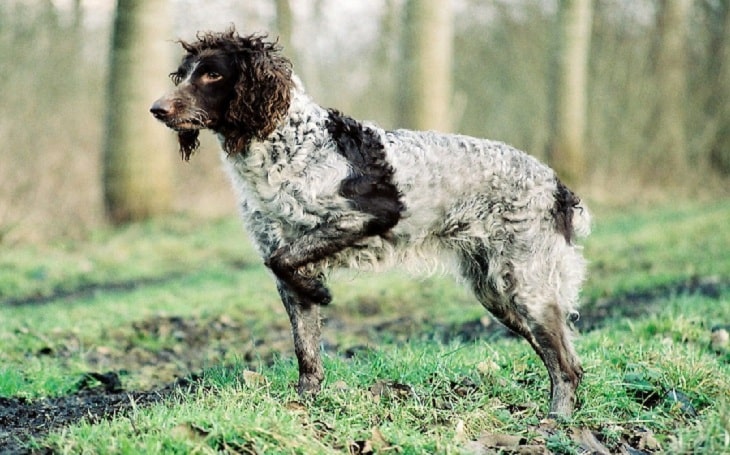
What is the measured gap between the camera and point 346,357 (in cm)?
668

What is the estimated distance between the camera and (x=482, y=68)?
24312 millimetres

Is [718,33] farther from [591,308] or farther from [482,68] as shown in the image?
[591,308]

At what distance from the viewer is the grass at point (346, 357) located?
401cm

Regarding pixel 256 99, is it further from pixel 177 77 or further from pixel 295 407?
pixel 295 407

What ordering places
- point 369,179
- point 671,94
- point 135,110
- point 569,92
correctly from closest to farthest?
point 369,179, point 135,110, point 569,92, point 671,94

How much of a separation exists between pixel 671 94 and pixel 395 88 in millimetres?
7592

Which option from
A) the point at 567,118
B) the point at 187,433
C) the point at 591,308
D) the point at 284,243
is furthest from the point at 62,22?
the point at 187,433

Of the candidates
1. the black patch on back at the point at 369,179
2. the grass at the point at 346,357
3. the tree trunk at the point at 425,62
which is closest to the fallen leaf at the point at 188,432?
the grass at the point at 346,357

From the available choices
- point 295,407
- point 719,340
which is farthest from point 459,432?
point 719,340

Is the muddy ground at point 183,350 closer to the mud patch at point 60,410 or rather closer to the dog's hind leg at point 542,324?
the mud patch at point 60,410

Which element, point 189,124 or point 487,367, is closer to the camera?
point 189,124

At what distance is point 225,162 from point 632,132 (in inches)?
683

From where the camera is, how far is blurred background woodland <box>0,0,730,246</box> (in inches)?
526

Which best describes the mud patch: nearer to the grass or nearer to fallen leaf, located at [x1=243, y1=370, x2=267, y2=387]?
the grass
